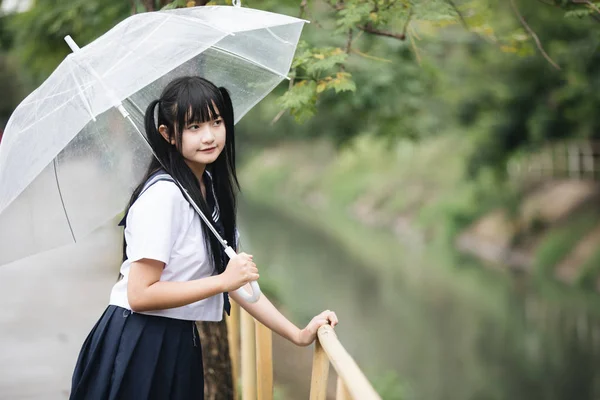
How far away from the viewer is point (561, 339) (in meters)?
11.7

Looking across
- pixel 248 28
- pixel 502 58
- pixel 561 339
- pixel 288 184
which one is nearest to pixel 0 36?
pixel 248 28

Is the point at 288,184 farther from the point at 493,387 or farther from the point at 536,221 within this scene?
the point at 493,387

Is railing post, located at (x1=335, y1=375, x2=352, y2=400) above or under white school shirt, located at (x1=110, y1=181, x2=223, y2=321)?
under

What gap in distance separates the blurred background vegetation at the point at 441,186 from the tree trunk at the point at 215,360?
4.09 ft

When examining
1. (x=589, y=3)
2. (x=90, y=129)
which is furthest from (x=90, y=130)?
(x=589, y=3)

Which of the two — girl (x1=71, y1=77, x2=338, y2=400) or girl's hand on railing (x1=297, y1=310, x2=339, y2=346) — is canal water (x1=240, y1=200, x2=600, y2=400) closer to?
girl's hand on railing (x1=297, y1=310, x2=339, y2=346)

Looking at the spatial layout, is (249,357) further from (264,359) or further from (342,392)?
(342,392)

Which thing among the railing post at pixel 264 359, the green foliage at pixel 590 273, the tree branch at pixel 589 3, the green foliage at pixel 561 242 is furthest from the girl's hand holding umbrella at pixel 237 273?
the green foliage at pixel 561 242

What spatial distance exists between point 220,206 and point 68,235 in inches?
21.2

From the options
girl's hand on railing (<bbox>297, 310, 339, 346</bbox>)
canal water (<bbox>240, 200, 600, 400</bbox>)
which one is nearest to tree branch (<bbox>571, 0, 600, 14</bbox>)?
girl's hand on railing (<bbox>297, 310, 339, 346</bbox>)

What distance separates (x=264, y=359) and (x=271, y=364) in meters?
0.05

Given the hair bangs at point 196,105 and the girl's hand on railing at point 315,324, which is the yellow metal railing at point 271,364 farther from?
the hair bangs at point 196,105

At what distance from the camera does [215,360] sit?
4395 millimetres

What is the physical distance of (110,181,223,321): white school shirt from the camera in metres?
2.32
